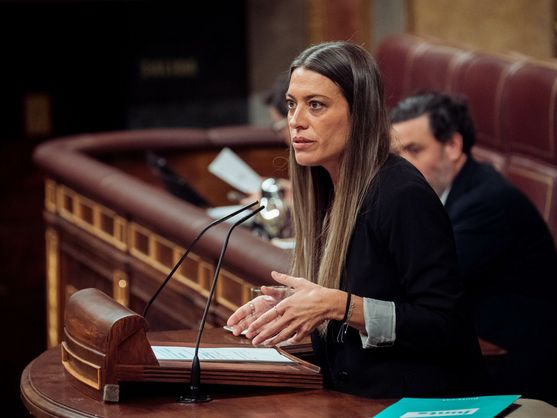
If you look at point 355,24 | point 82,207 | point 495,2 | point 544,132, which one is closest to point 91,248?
point 82,207

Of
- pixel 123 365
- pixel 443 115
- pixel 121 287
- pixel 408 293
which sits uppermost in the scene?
pixel 408 293

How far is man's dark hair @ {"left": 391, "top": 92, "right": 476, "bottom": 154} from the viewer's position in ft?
13.4

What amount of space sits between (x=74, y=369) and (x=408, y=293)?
67 cm

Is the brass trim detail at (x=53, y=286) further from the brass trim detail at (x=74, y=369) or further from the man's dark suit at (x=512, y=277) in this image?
the brass trim detail at (x=74, y=369)

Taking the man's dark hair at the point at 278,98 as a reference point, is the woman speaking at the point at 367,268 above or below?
above

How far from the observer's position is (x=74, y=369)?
2.51 m

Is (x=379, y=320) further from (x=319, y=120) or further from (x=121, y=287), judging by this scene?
(x=121, y=287)

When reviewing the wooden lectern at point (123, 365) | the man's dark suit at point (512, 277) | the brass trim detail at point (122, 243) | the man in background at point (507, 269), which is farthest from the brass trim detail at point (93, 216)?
the wooden lectern at point (123, 365)

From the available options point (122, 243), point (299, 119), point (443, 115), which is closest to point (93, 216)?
point (122, 243)

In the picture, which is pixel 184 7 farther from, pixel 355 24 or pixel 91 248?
pixel 91 248

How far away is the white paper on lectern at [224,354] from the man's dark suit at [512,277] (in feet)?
4.18

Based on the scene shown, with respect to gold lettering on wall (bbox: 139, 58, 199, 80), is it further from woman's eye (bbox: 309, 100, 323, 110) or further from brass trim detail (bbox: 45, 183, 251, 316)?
woman's eye (bbox: 309, 100, 323, 110)

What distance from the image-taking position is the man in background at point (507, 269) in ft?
12.2

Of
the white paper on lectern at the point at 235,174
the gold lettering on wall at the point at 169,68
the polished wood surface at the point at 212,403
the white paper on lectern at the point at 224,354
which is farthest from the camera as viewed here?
the gold lettering on wall at the point at 169,68
